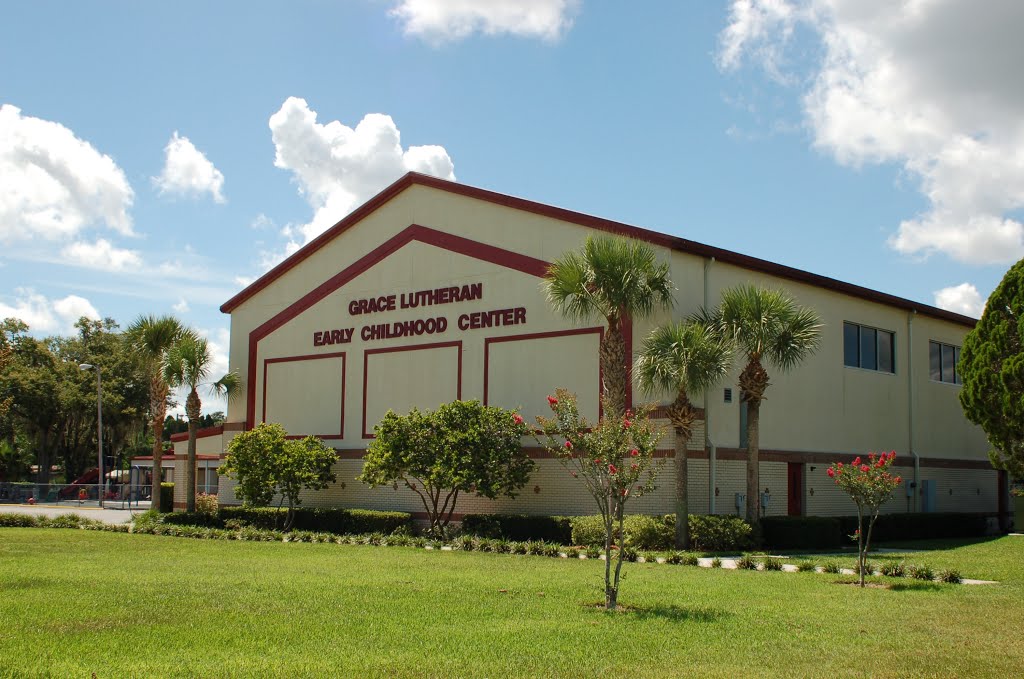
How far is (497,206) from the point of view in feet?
102

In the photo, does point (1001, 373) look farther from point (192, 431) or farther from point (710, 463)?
point (192, 431)

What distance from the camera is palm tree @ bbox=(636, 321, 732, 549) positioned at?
23875 millimetres

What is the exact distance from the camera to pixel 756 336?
25250mm

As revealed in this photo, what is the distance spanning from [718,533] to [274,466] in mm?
15318

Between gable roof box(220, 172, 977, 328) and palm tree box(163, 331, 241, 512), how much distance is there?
9.89 feet

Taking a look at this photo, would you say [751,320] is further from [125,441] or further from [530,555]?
[125,441]

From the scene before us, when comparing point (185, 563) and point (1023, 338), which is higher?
point (1023, 338)

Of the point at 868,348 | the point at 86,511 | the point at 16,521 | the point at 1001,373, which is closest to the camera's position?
the point at 1001,373

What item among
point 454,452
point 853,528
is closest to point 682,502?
point 454,452

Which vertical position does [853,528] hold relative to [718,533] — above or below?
below

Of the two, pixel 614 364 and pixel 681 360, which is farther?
pixel 614 364

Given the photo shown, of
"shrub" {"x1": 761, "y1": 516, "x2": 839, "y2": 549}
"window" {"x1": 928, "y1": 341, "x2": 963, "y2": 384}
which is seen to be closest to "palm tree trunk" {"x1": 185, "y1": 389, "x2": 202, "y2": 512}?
"shrub" {"x1": 761, "y1": 516, "x2": 839, "y2": 549}

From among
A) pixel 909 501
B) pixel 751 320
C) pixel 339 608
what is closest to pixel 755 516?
pixel 751 320

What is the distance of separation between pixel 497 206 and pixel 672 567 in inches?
560
